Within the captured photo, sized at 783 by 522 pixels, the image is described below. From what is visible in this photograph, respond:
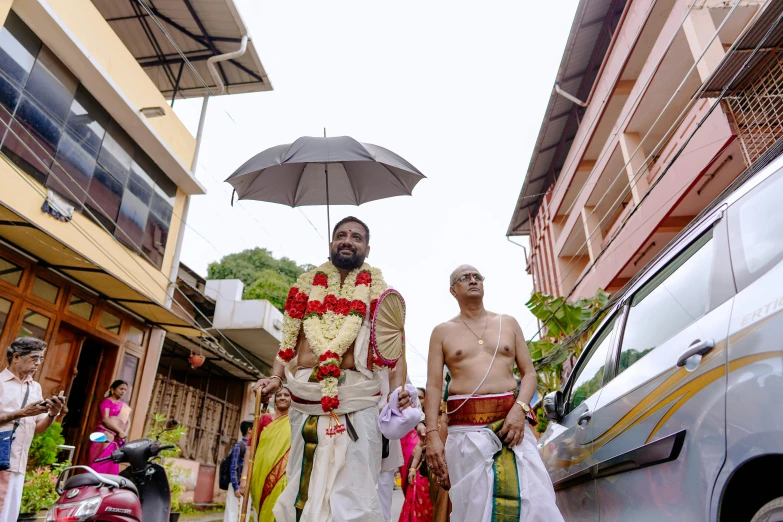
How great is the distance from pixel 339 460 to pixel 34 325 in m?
7.14

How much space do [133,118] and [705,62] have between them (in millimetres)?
10405

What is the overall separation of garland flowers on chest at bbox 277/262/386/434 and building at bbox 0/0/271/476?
4482 millimetres

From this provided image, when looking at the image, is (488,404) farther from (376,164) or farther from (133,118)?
(133,118)

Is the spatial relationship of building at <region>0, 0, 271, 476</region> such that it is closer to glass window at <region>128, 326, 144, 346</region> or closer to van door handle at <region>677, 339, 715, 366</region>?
glass window at <region>128, 326, 144, 346</region>

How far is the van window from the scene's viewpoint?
1.93 meters

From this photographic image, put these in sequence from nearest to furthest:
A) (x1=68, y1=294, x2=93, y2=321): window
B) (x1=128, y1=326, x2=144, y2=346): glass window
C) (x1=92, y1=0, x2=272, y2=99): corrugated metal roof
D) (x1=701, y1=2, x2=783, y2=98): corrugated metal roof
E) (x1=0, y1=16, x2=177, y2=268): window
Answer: (x1=701, y1=2, x2=783, y2=98): corrugated metal roof < (x1=0, y1=16, x2=177, y2=268): window < (x1=68, y1=294, x2=93, y2=321): window < (x1=128, y1=326, x2=144, y2=346): glass window < (x1=92, y1=0, x2=272, y2=99): corrugated metal roof

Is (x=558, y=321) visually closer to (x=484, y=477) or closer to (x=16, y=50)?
(x=484, y=477)

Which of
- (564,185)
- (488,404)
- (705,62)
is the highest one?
(564,185)

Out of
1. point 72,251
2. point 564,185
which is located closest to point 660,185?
point 564,185

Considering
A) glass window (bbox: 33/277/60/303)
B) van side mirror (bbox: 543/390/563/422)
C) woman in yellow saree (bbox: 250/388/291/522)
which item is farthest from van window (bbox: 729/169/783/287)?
glass window (bbox: 33/277/60/303)

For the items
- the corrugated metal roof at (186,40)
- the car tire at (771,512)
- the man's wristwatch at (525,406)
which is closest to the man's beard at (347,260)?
the man's wristwatch at (525,406)

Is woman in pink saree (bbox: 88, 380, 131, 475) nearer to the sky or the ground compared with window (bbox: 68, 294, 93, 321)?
nearer to the ground

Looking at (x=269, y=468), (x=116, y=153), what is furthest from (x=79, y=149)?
(x=269, y=468)

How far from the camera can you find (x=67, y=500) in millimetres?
4129
